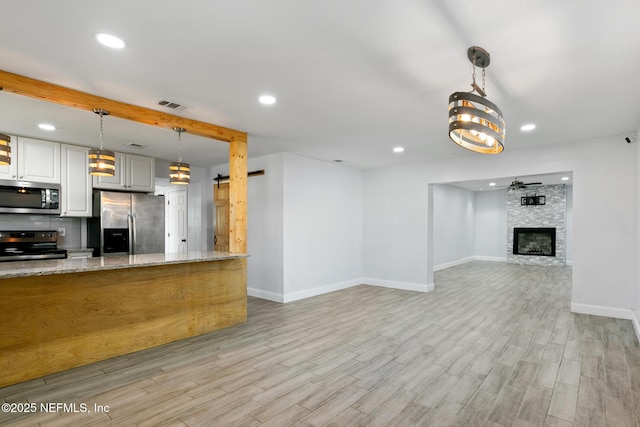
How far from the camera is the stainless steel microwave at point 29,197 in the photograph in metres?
4.63

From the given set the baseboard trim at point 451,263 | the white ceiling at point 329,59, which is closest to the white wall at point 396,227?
the white ceiling at point 329,59

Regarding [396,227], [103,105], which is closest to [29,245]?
[103,105]

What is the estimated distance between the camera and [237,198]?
457 centimetres

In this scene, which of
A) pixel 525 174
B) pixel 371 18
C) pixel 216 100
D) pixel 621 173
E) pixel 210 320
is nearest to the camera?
pixel 371 18

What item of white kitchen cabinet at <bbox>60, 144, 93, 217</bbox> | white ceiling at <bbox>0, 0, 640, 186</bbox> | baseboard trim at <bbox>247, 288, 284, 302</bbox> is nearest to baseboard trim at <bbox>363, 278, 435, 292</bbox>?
baseboard trim at <bbox>247, 288, 284, 302</bbox>

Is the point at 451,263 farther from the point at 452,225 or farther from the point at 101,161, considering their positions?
the point at 101,161

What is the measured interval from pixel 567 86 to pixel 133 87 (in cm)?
400

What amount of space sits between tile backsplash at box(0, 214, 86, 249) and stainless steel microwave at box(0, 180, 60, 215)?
44cm

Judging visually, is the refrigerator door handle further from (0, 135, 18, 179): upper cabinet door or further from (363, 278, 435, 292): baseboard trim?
(363, 278, 435, 292): baseboard trim

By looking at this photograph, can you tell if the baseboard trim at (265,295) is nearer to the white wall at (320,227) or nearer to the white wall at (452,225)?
the white wall at (320,227)

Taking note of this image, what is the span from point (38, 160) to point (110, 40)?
12.2 feet

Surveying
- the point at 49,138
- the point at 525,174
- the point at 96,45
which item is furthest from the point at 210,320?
the point at 525,174

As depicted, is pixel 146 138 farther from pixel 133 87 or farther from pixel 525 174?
pixel 525 174

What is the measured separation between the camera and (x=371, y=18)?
2.05m
